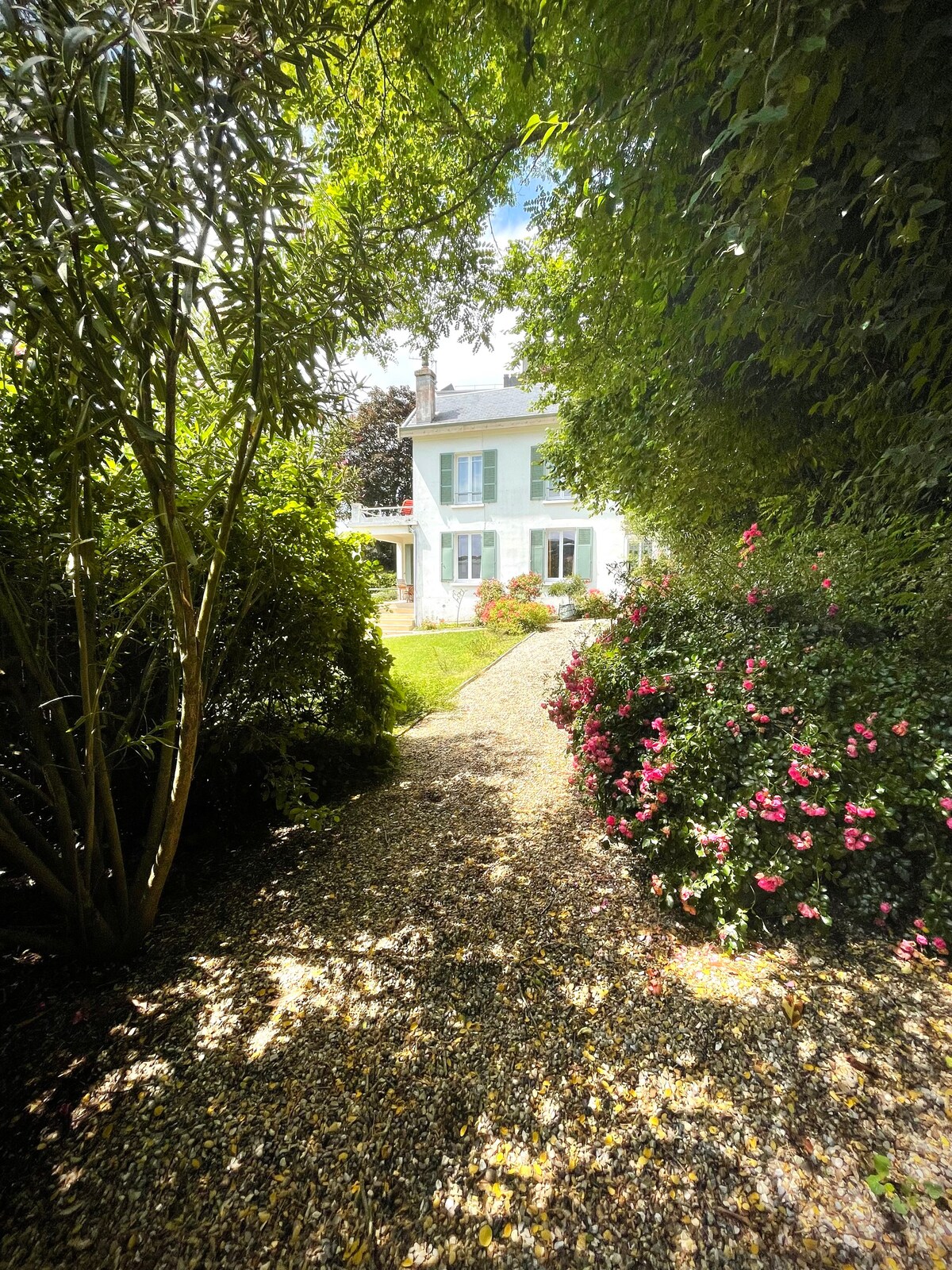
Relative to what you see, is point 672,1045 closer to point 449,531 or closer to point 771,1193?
point 771,1193

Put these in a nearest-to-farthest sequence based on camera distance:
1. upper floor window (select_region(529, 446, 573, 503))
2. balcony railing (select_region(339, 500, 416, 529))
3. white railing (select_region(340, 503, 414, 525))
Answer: upper floor window (select_region(529, 446, 573, 503))
balcony railing (select_region(339, 500, 416, 529))
white railing (select_region(340, 503, 414, 525))

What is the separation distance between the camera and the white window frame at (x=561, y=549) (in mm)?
14430

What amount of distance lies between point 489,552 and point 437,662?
6.74m

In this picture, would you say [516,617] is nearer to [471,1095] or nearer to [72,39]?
[471,1095]

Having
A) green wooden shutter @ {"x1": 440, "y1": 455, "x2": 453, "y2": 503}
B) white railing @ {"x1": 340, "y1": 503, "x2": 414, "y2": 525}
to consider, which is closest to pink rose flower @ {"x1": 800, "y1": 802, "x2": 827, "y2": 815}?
green wooden shutter @ {"x1": 440, "y1": 455, "x2": 453, "y2": 503}

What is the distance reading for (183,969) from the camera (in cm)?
212

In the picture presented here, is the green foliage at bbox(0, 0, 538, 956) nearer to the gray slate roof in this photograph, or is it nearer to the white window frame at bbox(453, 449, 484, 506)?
the white window frame at bbox(453, 449, 484, 506)

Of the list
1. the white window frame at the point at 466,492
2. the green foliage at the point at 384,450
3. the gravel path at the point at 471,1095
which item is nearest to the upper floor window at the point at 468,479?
the white window frame at the point at 466,492

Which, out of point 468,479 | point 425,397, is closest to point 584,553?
point 468,479

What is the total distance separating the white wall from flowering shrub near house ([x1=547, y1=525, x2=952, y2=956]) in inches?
438

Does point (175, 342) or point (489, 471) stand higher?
point (489, 471)

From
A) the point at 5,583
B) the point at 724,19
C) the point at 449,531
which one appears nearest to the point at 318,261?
the point at 724,19

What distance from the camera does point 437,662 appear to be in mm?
8938

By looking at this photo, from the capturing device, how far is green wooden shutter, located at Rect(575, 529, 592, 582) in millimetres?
14234
